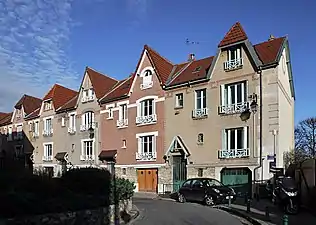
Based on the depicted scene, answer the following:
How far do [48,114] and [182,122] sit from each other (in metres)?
22.3

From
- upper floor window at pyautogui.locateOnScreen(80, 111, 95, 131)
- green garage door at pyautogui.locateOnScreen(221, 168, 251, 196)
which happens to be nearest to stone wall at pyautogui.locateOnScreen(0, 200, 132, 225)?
green garage door at pyautogui.locateOnScreen(221, 168, 251, 196)

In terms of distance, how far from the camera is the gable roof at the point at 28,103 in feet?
183

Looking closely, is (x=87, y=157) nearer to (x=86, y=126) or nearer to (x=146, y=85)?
(x=86, y=126)

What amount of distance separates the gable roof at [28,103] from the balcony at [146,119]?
24670 millimetres

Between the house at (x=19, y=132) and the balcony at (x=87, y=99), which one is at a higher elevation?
the balcony at (x=87, y=99)

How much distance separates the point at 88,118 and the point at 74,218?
96.4 feet

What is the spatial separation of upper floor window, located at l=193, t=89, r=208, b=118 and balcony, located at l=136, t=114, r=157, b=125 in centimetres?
448

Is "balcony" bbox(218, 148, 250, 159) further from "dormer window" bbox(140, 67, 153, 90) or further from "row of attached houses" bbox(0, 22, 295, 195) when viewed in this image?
"dormer window" bbox(140, 67, 153, 90)

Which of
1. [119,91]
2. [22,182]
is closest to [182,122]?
[119,91]

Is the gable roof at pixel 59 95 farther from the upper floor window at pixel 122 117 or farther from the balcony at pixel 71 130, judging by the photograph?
the upper floor window at pixel 122 117

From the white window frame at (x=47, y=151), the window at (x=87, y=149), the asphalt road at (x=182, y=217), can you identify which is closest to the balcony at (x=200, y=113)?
the asphalt road at (x=182, y=217)

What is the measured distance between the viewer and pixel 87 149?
139 feet

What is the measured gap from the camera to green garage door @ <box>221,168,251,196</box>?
27.9 metres

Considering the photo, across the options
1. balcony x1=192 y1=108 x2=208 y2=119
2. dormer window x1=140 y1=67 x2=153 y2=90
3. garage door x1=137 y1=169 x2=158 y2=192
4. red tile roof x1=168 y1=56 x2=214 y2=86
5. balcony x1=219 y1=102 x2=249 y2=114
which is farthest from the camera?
dormer window x1=140 y1=67 x2=153 y2=90
